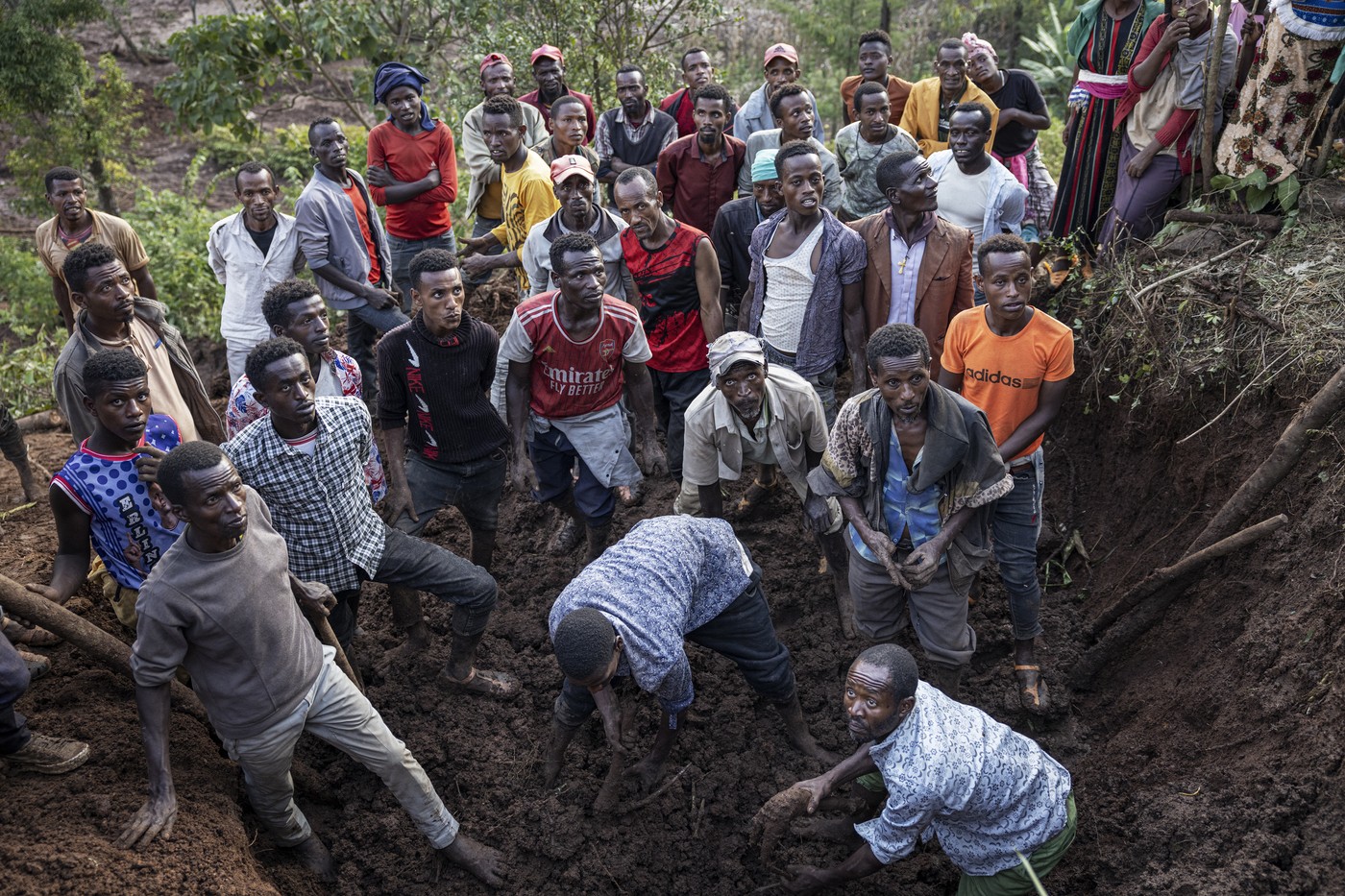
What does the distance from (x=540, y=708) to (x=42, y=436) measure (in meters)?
4.93

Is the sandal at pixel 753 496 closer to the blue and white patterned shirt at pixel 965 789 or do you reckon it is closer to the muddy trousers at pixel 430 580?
the muddy trousers at pixel 430 580

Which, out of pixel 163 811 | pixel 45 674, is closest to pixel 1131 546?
pixel 163 811

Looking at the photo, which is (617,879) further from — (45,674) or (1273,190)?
(1273,190)

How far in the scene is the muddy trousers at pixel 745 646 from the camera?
412 centimetres

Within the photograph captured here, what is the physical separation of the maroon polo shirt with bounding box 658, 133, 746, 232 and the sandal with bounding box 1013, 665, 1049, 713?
343cm

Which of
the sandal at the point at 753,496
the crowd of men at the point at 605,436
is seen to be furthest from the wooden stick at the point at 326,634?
the sandal at the point at 753,496

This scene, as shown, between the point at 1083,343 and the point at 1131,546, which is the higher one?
the point at 1083,343

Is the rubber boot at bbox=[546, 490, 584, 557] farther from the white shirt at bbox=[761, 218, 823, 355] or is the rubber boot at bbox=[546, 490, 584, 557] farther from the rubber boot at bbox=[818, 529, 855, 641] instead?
the white shirt at bbox=[761, 218, 823, 355]

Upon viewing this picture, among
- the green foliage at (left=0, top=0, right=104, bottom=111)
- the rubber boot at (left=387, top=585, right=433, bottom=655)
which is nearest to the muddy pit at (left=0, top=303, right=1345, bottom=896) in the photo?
the rubber boot at (left=387, top=585, right=433, bottom=655)

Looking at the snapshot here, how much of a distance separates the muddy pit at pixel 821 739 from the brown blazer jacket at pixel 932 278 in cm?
135

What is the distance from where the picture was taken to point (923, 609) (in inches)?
173

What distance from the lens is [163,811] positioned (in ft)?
11.7

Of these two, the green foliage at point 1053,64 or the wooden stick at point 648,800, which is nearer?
the wooden stick at point 648,800

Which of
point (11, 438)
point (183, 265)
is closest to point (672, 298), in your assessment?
point (11, 438)
